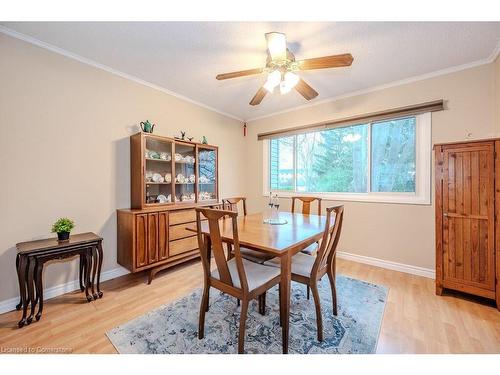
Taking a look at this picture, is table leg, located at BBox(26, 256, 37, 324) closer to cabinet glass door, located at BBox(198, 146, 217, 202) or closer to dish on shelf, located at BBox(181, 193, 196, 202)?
dish on shelf, located at BBox(181, 193, 196, 202)

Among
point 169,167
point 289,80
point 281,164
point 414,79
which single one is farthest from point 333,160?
point 169,167

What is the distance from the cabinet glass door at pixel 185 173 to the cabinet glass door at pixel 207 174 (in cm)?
12

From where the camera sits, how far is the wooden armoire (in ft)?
5.99

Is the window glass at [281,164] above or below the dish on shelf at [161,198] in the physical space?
above

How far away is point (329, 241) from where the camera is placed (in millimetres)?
1658

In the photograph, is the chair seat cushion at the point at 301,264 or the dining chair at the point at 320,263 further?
the chair seat cushion at the point at 301,264

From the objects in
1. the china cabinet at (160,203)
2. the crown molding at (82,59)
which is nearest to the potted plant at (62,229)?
the china cabinet at (160,203)

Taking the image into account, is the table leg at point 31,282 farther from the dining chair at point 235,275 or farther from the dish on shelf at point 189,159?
the dish on shelf at point 189,159

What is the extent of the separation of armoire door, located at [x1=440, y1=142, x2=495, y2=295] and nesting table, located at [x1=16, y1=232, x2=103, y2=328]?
3.35m

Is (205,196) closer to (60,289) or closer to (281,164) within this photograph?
(281,164)

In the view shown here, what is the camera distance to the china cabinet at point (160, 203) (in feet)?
7.52

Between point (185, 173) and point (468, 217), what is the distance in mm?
3158

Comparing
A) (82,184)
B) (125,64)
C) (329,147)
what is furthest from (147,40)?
(329,147)

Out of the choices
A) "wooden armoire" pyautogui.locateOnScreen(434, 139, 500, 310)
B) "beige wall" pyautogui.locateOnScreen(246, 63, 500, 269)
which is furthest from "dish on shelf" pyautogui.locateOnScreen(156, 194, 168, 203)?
"wooden armoire" pyautogui.locateOnScreen(434, 139, 500, 310)
